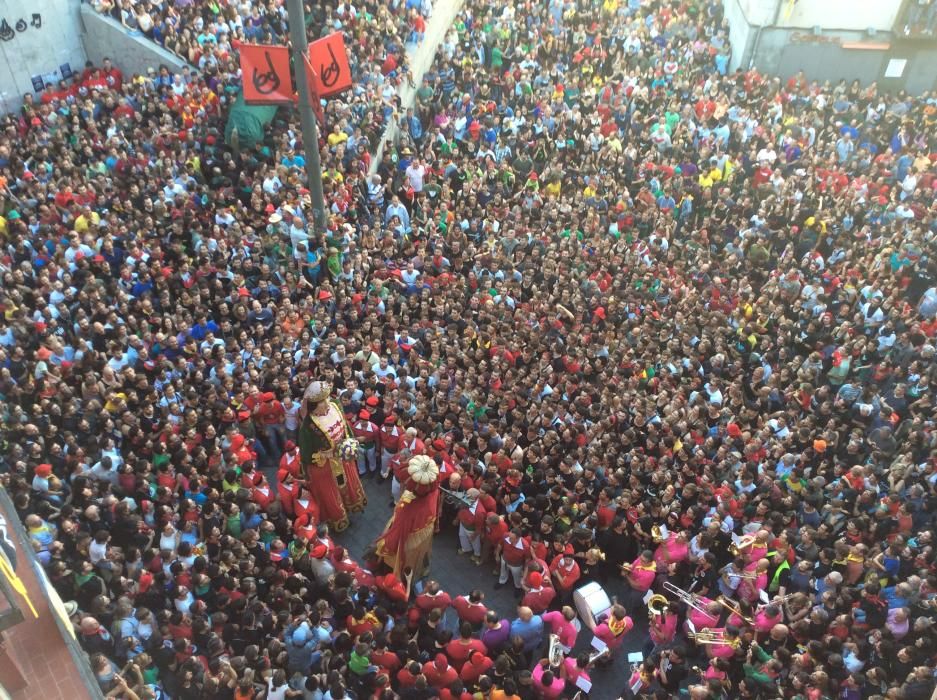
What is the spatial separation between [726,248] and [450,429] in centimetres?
724

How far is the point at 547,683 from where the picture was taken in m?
7.96

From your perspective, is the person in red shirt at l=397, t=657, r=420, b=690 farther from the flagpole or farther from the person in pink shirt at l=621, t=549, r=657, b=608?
the flagpole

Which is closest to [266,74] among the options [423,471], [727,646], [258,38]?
[258,38]

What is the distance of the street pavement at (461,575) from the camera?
944 cm

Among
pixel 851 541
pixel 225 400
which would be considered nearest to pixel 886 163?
pixel 851 541

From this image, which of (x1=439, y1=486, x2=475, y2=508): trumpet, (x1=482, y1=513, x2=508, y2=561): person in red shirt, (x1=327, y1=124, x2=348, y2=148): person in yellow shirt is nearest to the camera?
(x1=482, y1=513, x2=508, y2=561): person in red shirt

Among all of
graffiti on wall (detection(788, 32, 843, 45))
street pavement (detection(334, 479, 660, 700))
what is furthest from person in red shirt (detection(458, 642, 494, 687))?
graffiti on wall (detection(788, 32, 843, 45))

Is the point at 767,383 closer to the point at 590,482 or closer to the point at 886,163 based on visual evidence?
the point at 590,482

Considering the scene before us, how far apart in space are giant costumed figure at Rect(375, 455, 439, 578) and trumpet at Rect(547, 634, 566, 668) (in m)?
2.07

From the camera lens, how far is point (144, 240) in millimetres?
13773

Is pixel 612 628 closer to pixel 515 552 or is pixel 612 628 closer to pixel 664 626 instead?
pixel 664 626

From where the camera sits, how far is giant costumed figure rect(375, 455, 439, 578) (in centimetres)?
904

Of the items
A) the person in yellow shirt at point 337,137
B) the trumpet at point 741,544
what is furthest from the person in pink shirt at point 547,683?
the person in yellow shirt at point 337,137

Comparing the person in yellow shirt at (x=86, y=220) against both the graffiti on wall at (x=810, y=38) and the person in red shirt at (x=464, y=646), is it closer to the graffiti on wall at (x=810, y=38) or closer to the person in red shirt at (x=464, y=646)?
the person in red shirt at (x=464, y=646)
